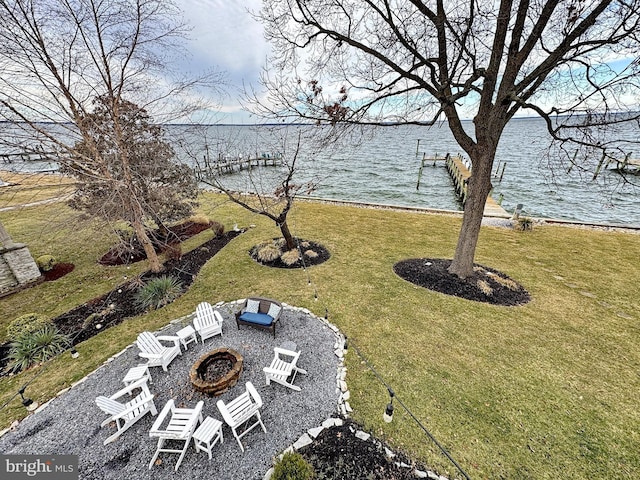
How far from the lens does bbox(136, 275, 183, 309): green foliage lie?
24.5ft

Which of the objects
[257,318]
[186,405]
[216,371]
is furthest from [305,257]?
[186,405]

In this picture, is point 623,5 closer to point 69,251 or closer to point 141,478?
point 141,478

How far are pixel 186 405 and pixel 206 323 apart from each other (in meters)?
1.89

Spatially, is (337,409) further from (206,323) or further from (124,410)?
(206,323)

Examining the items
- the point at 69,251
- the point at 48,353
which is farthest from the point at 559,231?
the point at 69,251

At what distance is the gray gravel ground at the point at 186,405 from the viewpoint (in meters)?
3.72

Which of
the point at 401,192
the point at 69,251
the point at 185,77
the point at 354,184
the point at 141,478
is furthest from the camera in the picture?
the point at 354,184

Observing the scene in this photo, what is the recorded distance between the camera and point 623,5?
4.48m

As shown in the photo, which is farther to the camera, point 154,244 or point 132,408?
point 154,244

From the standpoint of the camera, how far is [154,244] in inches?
459

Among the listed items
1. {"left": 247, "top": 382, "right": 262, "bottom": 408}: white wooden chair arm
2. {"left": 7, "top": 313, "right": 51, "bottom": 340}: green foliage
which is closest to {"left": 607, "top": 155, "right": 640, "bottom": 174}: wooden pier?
{"left": 247, "top": 382, "right": 262, "bottom": 408}: white wooden chair arm

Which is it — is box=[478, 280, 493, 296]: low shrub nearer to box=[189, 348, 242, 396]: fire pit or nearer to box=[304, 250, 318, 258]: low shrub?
box=[304, 250, 318, 258]: low shrub

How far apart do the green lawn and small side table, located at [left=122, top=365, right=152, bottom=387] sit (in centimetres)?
132

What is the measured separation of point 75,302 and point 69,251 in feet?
17.4
